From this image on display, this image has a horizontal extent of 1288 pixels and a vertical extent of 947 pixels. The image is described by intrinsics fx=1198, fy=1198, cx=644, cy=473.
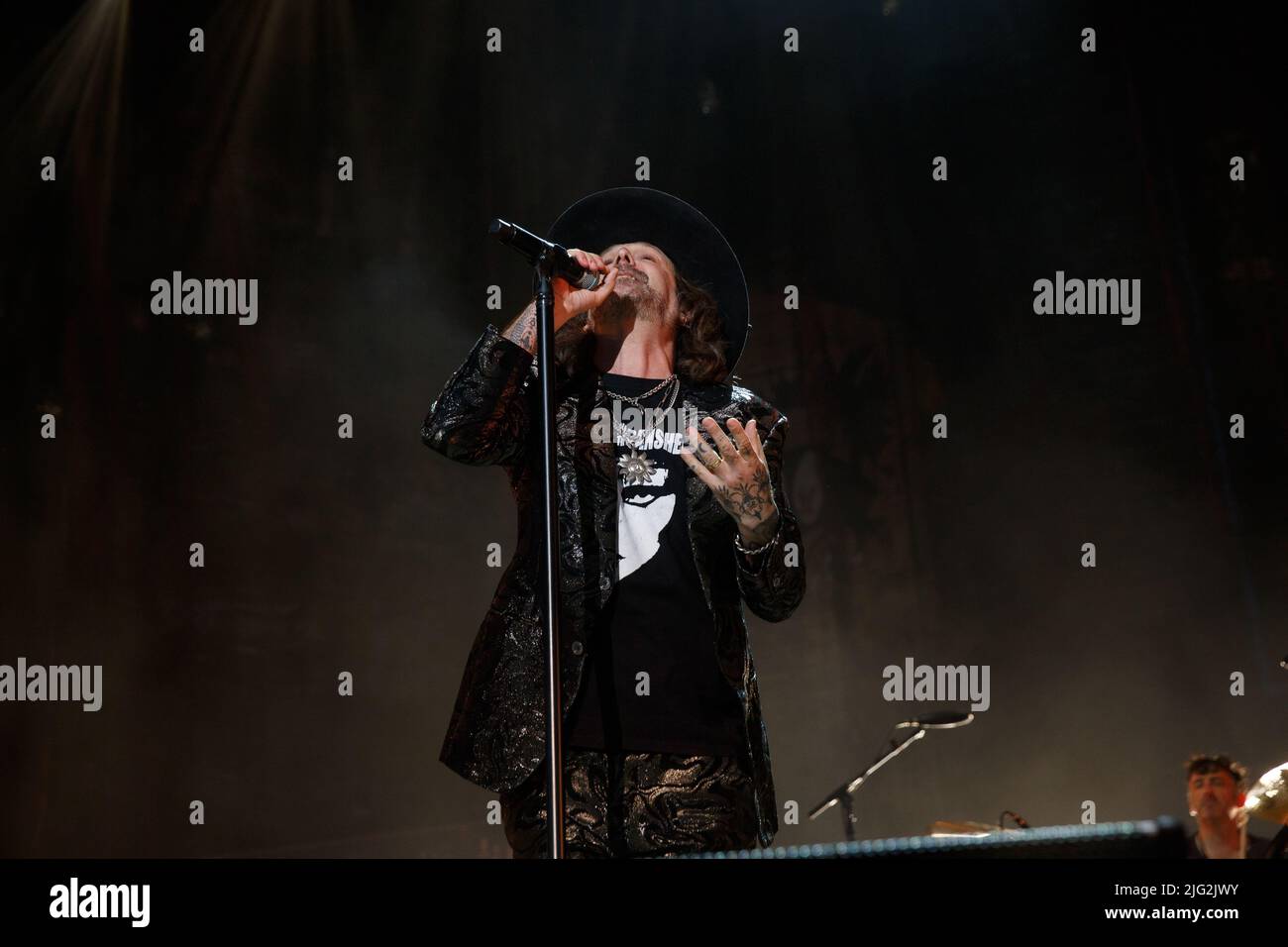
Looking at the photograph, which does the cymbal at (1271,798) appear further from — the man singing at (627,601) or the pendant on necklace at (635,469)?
the pendant on necklace at (635,469)

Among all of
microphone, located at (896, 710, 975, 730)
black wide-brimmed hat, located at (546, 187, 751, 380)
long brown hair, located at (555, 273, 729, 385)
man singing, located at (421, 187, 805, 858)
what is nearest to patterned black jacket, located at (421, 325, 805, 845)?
man singing, located at (421, 187, 805, 858)

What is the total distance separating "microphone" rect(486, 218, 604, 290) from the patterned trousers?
753mm

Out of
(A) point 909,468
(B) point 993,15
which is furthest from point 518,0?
(A) point 909,468

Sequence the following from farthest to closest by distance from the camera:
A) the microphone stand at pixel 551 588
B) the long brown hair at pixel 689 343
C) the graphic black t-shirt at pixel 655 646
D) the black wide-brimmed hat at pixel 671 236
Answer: the black wide-brimmed hat at pixel 671 236 < the long brown hair at pixel 689 343 < the graphic black t-shirt at pixel 655 646 < the microphone stand at pixel 551 588

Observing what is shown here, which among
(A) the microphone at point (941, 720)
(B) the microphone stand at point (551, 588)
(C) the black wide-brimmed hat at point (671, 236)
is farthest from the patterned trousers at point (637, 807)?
(A) the microphone at point (941, 720)

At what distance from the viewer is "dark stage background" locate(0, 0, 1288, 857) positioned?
4281 mm

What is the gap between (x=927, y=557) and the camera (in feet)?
17.5

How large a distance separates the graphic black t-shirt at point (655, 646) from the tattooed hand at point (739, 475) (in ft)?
0.40

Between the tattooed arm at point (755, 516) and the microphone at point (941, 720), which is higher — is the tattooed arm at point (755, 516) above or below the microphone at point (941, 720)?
above

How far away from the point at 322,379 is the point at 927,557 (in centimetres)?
271

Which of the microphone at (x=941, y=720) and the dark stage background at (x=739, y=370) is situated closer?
the dark stage background at (x=739, y=370)

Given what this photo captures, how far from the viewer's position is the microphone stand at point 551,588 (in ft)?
5.08

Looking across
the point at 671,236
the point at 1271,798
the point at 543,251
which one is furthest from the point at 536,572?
the point at 1271,798
